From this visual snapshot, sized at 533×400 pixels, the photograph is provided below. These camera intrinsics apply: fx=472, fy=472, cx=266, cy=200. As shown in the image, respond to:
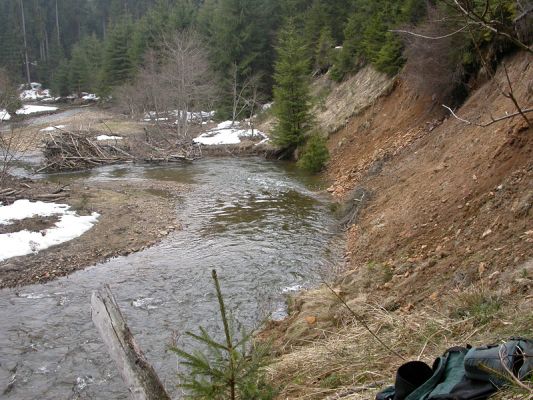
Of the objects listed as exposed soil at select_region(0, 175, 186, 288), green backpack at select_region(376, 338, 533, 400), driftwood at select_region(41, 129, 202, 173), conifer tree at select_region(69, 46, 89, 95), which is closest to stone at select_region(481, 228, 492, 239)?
green backpack at select_region(376, 338, 533, 400)

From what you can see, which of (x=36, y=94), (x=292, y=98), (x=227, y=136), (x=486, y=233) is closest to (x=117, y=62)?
(x=36, y=94)

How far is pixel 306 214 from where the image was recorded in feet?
47.1

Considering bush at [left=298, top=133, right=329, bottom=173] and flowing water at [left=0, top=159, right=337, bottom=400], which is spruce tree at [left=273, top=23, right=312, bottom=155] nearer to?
bush at [left=298, top=133, right=329, bottom=173]

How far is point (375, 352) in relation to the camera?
4.45 metres

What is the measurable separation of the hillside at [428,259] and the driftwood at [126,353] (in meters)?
1.25

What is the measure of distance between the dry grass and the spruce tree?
18.4 meters

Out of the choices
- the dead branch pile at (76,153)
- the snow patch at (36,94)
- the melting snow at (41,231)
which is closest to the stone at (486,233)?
the melting snow at (41,231)

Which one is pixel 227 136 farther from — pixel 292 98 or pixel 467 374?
pixel 467 374

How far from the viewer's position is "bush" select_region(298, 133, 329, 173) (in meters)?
20.0

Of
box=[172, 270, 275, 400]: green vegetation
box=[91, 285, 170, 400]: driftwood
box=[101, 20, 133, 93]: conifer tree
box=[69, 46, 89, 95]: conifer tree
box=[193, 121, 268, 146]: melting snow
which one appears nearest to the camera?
box=[172, 270, 275, 400]: green vegetation

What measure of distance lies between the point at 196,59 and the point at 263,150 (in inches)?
335

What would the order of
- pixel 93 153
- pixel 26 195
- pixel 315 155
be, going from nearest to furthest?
1. pixel 26 195
2. pixel 315 155
3. pixel 93 153

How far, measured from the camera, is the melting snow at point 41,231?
11.4 m

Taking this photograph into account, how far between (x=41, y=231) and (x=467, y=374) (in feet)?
38.8
